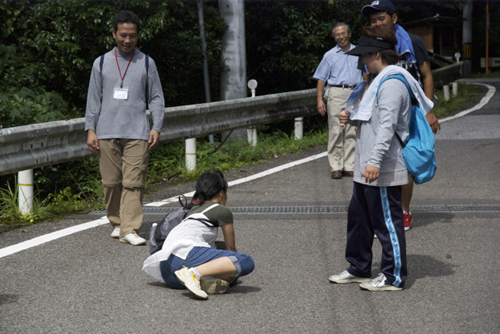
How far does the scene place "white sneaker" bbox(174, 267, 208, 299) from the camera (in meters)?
4.48

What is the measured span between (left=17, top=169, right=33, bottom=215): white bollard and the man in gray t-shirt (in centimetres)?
103

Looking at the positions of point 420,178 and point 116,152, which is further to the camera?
point 116,152

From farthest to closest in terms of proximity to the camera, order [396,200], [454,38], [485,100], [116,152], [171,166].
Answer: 1. [454,38]
2. [485,100]
3. [171,166]
4. [116,152]
5. [396,200]

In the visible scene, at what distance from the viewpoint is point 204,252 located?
4715 millimetres

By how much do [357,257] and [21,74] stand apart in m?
7.81

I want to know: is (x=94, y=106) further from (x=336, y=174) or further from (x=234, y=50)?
(x=234, y=50)

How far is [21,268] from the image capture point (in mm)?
5246

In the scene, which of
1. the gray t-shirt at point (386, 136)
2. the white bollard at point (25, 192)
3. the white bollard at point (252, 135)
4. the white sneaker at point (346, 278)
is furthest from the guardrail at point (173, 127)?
the gray t-shirt at point (386, 136)

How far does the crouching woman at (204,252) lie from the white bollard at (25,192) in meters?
2.47

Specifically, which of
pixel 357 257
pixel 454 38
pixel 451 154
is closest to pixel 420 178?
pixel 357 257

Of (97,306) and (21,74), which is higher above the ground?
(21,74)

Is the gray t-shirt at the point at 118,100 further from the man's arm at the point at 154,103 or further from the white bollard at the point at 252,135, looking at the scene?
the white bollard at the point at 252,135

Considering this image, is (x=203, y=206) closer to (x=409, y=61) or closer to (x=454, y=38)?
(x=409, y=61)

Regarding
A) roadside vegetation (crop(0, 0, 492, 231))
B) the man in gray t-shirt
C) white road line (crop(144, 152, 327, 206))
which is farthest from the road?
roadside vegetation (crop(0, 0, 492, 231))
